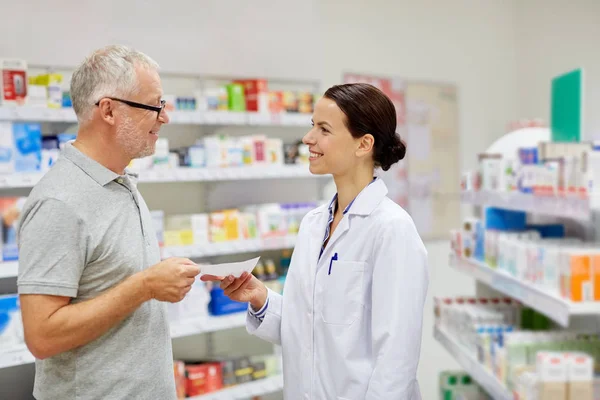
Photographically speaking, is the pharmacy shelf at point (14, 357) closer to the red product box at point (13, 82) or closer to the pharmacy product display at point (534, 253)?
the red product box at point (13, 82)

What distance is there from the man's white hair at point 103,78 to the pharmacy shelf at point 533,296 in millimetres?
2045

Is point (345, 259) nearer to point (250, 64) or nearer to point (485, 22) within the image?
point (250, 64)

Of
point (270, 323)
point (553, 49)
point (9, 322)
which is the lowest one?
point (9, 322)

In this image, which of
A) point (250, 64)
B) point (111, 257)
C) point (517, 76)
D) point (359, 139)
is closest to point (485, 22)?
point (517, 76)

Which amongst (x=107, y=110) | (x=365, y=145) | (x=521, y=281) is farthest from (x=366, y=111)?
Answer: (x=521, y=281)

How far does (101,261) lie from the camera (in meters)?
1.98

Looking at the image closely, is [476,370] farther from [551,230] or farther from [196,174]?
[196,174]

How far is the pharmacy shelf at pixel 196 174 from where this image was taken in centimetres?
367

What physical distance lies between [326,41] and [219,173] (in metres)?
1.99

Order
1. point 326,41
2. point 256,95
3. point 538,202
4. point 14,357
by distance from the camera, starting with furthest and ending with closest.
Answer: point 326,41 → point 256,95 → point 14,357 → point 538,202

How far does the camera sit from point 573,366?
297cm

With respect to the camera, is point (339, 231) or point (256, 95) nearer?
point (339, 231)

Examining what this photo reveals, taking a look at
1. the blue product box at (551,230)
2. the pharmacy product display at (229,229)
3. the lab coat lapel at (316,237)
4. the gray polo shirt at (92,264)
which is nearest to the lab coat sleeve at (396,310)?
the lab coat lapel at (316,237)

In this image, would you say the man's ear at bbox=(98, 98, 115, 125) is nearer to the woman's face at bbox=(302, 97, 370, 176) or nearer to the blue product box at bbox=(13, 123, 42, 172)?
the woman's face at bbox=(302, 97, 370, 176)
